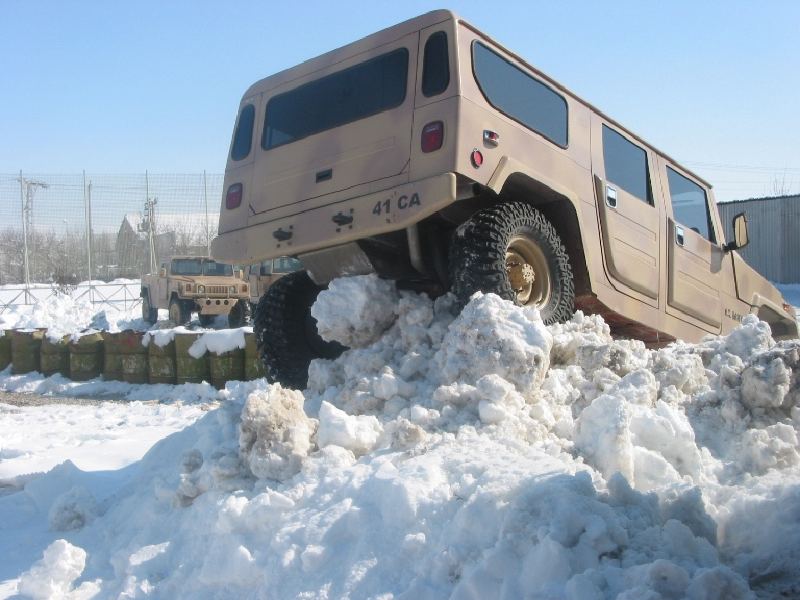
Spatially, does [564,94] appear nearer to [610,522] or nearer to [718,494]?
[718,494]

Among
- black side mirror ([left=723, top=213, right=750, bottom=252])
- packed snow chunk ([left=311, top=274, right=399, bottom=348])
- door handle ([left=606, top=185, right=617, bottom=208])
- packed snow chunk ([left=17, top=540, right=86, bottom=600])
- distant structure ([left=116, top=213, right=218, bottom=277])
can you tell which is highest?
distant structure ([left=116, top=213, right=218, bottom=277])

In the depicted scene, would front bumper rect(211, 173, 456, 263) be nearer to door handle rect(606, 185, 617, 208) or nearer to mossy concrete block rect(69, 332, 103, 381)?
door handle rect(606, 185, 617, 208)

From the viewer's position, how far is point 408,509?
8.62 ft

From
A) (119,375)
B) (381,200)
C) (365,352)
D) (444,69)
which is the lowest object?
(119,375)

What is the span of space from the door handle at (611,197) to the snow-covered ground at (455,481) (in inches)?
43.9

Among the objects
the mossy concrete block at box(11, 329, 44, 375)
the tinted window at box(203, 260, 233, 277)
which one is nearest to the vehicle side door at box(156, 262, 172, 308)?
the tinted window at box(203, 260, 233, 277)

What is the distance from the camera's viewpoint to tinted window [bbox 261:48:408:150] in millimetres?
4297

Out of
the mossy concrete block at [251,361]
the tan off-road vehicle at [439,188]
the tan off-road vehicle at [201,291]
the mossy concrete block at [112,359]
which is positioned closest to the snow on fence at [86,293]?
the tan off-road vehicle at [201,291]

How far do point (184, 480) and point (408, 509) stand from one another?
1.22 m

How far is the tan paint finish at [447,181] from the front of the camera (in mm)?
3996

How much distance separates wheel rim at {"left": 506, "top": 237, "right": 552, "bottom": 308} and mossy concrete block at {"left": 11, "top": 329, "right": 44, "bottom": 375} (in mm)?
9854

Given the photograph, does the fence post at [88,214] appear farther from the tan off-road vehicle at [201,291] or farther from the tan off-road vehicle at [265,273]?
the tan off-road vehicle at [265,273]

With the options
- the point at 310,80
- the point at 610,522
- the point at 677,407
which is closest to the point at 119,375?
the point at 310,80

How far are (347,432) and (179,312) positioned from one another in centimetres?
1728
